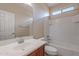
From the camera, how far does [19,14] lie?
1.75 meters

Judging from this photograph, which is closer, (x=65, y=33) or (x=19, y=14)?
(x=19, y=14)

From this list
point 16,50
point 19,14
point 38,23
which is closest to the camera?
point 16,50

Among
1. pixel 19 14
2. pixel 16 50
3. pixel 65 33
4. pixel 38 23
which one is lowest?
pixel 16 50

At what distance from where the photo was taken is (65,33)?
2.87 metres

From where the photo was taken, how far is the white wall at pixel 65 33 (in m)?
2.70

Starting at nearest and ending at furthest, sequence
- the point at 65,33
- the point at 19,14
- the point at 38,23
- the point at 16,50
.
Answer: the point at 16,50 → the point at 19,14 → the point at 38,23 → the point at 65,33

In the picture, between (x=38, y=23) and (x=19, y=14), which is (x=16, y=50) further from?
(x=38, y=23)

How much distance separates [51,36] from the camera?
270cm

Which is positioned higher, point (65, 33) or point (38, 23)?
point (38, 23)

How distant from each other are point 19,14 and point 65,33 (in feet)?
5.69

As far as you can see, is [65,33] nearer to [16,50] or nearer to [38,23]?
→ [38,23]

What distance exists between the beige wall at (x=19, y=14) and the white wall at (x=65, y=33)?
0.93 meters

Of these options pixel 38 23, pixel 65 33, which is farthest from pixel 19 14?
pixel 65 33

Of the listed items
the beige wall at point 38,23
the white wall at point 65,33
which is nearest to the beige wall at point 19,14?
the beige wall at point 38,23
